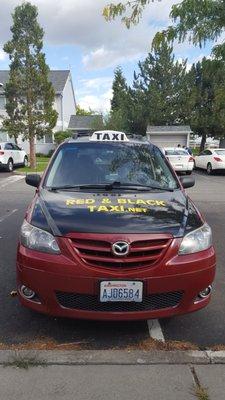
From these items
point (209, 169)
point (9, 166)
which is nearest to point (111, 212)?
point (9, 166)

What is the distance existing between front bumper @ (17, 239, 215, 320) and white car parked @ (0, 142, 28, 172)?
18.7 metres

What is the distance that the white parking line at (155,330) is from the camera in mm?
3857

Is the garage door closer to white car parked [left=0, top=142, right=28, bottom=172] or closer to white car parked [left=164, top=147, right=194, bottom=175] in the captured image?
white car parked [left=164, top=147, right=194, bottom=175]

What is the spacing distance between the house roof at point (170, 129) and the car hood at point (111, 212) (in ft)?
120

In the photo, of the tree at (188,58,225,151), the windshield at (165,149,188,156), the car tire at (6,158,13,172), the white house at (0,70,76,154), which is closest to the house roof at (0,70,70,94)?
the white house at (0,70,76,154)

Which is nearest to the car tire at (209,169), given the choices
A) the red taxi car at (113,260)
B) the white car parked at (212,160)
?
the white car parked at (212,160)

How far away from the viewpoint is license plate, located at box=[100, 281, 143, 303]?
11.3 ft

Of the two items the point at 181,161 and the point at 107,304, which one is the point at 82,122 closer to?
the point at 181,161

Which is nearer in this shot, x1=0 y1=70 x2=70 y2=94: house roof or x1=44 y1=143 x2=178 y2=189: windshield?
x1=44 y1=143 x2=178 y2=189: windshield

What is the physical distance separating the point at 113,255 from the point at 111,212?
1.72 ft

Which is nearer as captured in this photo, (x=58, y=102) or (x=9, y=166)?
(x=9, y=166)

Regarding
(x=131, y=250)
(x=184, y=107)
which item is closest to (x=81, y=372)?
(x=131, y=250)

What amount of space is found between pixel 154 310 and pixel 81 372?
0.75 meters

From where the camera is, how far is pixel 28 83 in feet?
73.5
